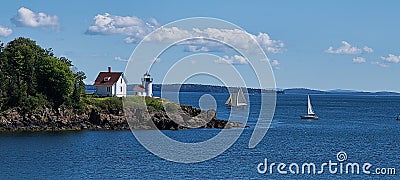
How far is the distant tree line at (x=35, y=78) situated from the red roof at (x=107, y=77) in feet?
14.0

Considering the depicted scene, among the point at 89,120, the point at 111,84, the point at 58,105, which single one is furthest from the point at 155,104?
the point at 58,105

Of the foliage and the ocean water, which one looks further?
the foliage

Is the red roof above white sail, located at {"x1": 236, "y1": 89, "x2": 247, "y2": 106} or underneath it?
above

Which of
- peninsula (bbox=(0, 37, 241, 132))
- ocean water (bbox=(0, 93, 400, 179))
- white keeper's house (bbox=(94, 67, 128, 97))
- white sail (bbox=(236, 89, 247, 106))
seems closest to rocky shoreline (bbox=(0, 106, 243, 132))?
peninsula (bbox=(0, 37, 241, 132))

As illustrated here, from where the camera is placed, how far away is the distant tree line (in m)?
82.9

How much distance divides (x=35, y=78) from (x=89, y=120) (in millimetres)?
10180

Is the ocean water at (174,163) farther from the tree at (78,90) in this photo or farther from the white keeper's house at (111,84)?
the white keeper's house at (111,84)

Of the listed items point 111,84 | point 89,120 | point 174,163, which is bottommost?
point 174,163

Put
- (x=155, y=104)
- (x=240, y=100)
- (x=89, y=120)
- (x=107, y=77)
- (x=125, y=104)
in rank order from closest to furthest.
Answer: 1. (x=89, y=120)
2. (x=125, y=104)
3. (x=155, y=104)
4. (x=107, y=77)
5. (x=240, y=100)

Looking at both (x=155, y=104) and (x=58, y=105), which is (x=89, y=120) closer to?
(x=58, y=105)

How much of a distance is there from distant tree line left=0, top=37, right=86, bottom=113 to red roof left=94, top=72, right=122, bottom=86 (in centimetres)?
427

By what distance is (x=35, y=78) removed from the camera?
87062mm

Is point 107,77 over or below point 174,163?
over

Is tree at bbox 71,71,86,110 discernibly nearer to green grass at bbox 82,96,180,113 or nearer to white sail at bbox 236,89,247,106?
green grass at bbox 82,96,180,113
